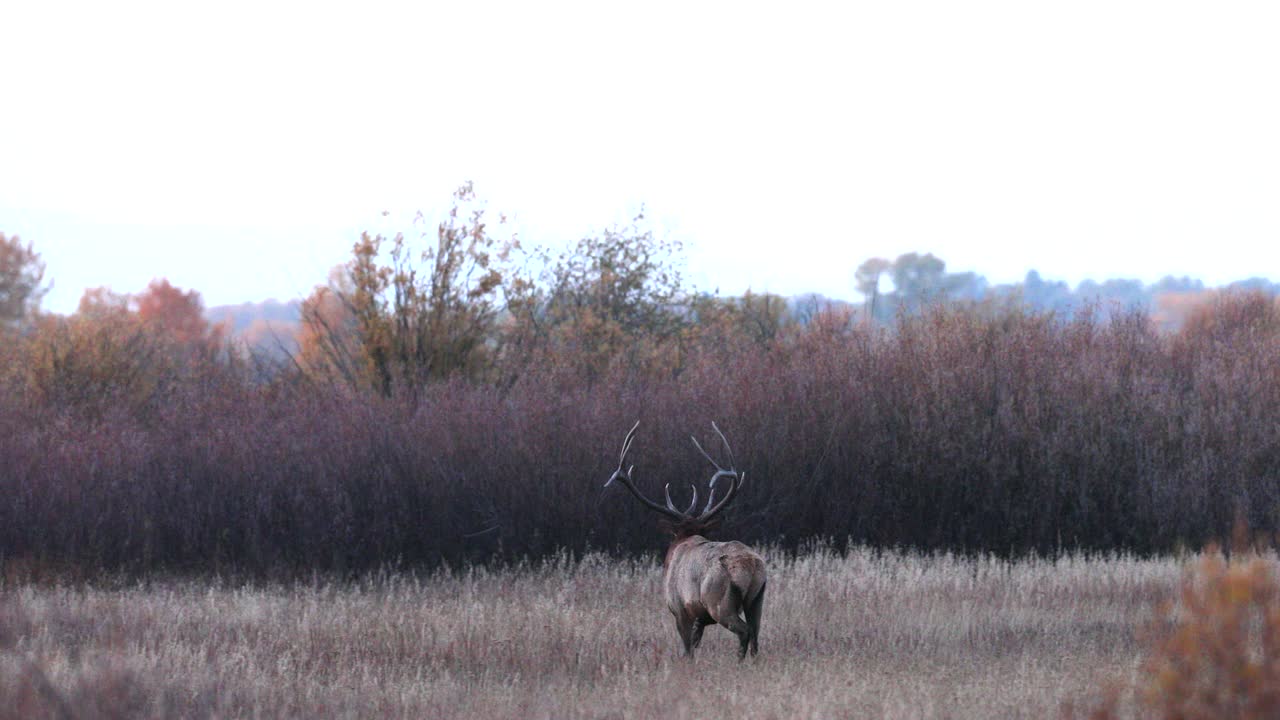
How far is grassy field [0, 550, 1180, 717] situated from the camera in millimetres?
7855

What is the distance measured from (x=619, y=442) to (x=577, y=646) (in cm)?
733

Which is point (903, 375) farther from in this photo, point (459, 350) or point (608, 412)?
point (459, 350)

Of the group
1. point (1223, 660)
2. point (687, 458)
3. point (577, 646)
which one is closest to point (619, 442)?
point (687, 458)

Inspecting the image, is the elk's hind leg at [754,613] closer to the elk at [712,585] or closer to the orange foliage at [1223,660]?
the elk at [712,585]

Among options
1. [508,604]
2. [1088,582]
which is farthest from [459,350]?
[1088,582]

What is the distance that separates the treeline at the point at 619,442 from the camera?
16.4 metres

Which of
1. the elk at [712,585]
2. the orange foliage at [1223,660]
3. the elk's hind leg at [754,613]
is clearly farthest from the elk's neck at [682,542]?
the orange foliage at [1223,660]

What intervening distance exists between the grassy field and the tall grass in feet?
6.21

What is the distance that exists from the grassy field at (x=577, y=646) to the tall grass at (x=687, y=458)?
189 cm

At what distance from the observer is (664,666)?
894 centimetres

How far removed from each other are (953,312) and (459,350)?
7507mm

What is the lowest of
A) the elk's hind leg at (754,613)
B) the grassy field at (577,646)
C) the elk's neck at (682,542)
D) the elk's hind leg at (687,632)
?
the grassy field at (577,646)

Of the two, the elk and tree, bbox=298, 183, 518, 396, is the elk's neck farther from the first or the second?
tree, bbox=298, 183, 518, 396

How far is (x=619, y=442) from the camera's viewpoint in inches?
680
